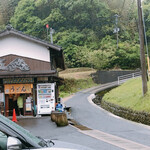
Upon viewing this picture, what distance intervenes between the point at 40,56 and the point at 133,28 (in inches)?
1931

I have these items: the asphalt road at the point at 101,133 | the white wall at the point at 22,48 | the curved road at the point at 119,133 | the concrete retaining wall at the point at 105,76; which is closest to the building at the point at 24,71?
the white wall at the point at 22,48

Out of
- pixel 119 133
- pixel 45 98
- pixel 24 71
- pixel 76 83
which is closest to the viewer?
pixel 119 133

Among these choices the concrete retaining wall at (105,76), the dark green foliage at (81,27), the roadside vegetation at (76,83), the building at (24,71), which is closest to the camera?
the building at (24,71)

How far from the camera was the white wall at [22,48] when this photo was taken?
20141 mm

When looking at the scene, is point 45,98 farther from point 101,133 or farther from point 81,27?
point 81,27

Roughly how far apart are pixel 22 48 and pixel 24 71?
204 cm

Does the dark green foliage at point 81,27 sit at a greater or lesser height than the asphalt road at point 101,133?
greater

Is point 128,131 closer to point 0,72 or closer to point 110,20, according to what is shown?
point 0,72

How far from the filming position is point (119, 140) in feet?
37.5

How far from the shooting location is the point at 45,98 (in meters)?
19.5

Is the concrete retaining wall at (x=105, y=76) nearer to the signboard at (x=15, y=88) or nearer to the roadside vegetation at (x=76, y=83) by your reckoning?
the roadside vegetation at (x=76, y=83)

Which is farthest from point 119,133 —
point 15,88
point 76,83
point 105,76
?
point 105,76

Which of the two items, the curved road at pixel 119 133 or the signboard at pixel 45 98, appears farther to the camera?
the signboard at pixel 45 98

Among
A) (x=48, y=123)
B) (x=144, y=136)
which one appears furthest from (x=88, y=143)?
(x=48, y=123)
